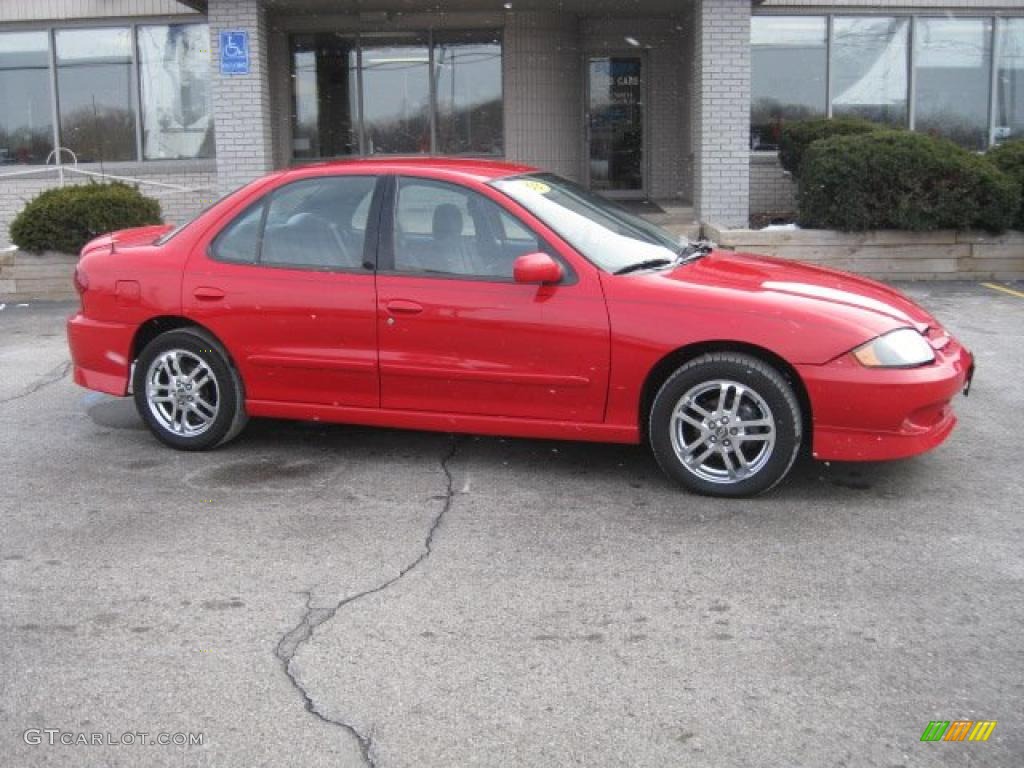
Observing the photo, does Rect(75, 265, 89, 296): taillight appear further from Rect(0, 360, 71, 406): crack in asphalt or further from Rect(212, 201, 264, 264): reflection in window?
Rect(0, 360, 71, 406): crack in asphalt

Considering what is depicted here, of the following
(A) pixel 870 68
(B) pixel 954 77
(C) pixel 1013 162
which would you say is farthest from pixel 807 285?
(B) pixel 954 77

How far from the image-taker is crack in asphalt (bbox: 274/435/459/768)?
3.48 metres

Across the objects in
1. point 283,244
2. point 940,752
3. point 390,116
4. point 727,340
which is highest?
point 390,116

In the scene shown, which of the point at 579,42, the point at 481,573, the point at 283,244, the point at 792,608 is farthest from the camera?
the point at 579,42

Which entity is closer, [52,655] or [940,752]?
[940,752]

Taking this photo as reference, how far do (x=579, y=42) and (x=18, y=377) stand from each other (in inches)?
412

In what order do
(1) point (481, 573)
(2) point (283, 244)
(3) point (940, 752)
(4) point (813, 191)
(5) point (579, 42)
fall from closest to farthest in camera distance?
(3) point (940, 752) → (1) point (481, 573) → (2) point (283, 244) → (4) point (813, 191) → (5) point (579, 42)

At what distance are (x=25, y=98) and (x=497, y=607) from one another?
49.4ft

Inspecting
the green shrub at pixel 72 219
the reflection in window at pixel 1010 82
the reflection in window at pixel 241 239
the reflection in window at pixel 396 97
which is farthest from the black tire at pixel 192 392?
the reflection in window at pixel 1010 82

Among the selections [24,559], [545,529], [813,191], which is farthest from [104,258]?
[813,191]

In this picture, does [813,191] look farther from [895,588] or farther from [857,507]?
[895,588]

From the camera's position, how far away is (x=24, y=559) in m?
4.95

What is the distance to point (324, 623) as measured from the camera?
428 centimetres

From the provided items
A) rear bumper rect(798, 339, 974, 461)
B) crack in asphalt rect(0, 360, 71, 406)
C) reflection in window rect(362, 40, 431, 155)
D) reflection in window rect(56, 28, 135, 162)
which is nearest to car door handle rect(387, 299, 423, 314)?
rear bumper rect(798, 339, 974, 461)
